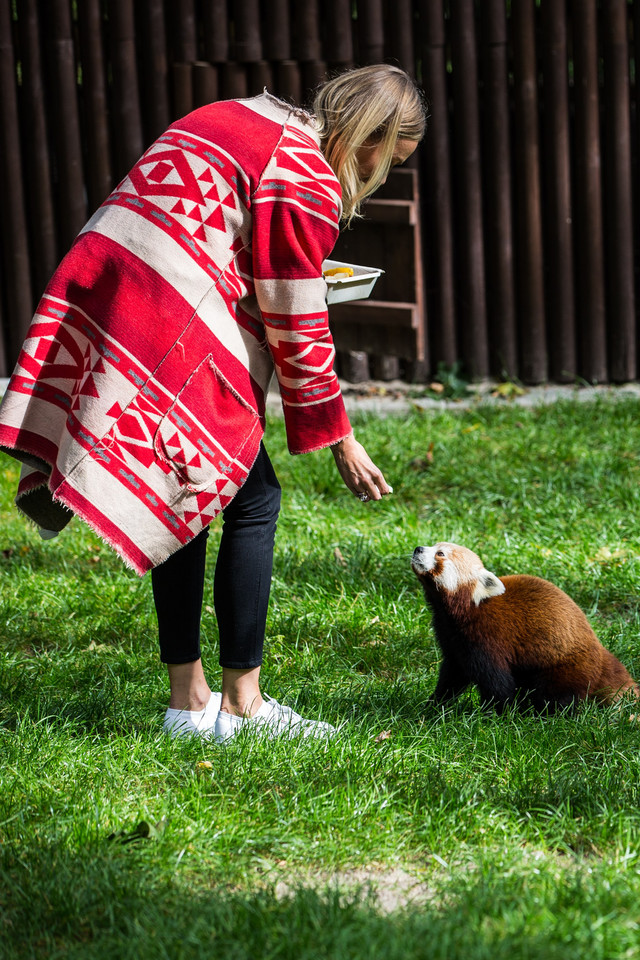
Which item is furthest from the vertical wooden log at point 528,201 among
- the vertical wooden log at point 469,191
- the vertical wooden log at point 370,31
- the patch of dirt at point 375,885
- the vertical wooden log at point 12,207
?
the patch of dirt at point 375,885

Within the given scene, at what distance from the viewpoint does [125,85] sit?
7.44m

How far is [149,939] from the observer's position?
6.54 ft

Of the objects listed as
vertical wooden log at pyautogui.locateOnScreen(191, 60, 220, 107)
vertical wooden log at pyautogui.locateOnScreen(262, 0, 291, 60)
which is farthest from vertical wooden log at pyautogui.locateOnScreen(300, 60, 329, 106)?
vertical wooden log at pyautogui.locateOnScreen(191, 60, 220, 107)

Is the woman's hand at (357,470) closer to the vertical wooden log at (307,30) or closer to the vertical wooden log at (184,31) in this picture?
the vertical wooden log at (307,30)

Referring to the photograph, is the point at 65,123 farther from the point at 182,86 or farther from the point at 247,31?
the point at 247,31

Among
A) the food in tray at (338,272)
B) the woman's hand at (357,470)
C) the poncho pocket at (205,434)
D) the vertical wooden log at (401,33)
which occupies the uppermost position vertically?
the vertical wooden log at (401,33)

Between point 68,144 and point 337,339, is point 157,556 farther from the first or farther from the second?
point 68,144

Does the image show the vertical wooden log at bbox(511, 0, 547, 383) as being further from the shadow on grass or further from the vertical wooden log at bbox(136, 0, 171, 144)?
the shadow on grass

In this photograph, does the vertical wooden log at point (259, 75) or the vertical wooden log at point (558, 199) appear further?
the vertical wooden log at point (259, 75)

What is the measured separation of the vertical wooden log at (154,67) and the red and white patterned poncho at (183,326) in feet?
16.7

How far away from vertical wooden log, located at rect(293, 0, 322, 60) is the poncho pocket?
5377 millimetres

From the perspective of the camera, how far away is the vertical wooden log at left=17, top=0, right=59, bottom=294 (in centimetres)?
742

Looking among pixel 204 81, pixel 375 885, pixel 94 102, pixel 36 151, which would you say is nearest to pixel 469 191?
pixel 204 81

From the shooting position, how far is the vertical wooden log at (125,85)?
24.1 ft
